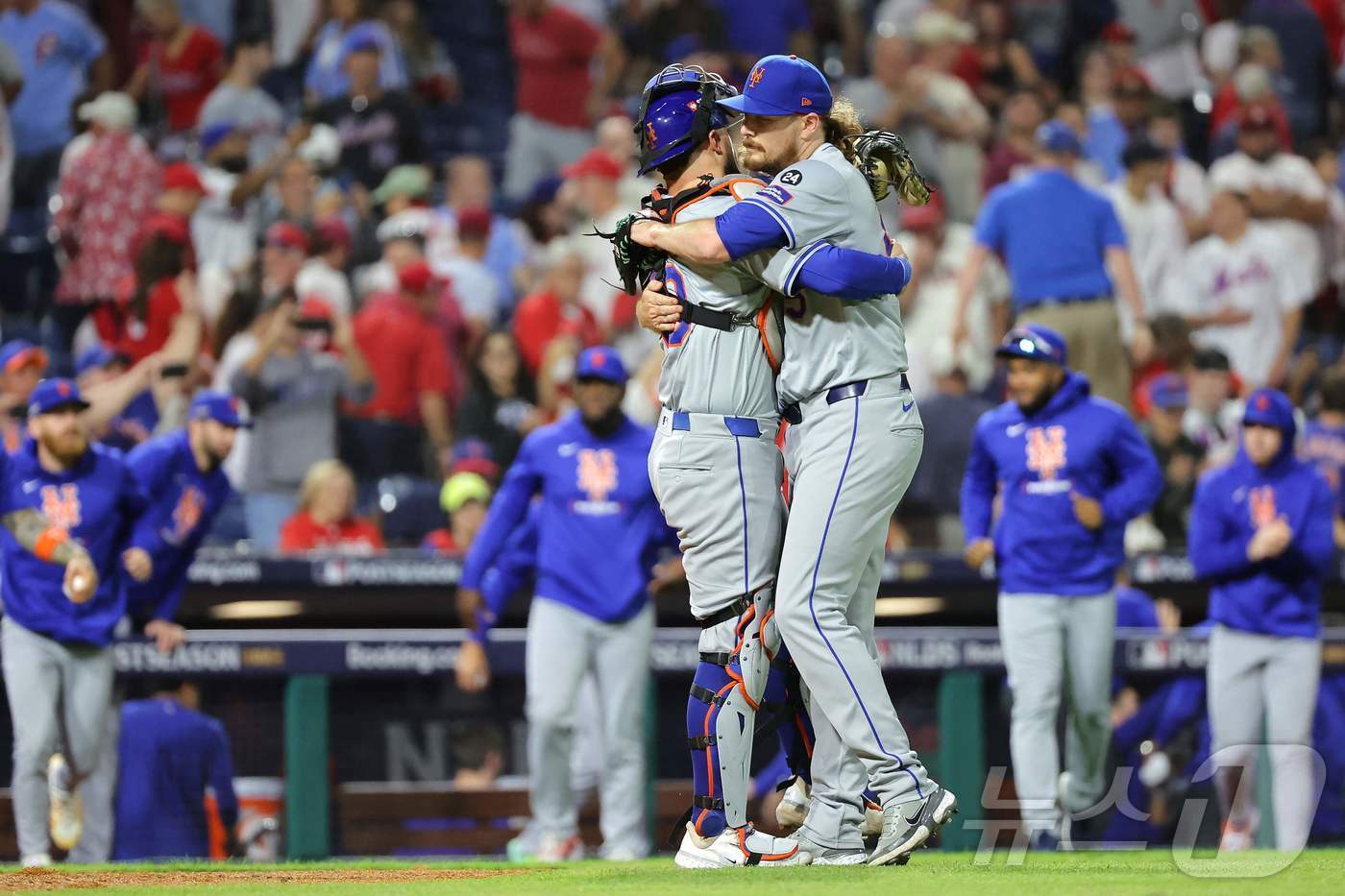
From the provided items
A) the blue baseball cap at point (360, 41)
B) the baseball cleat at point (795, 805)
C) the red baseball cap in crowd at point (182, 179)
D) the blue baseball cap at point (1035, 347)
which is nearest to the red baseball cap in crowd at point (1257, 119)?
the blue baseball cap at point (1035, 347)

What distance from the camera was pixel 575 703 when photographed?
884 centimetres

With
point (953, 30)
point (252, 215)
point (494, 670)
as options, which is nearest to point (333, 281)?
point (252, 215)

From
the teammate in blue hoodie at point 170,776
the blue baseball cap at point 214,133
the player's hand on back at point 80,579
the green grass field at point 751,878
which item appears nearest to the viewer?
the green grass field at point 751,878

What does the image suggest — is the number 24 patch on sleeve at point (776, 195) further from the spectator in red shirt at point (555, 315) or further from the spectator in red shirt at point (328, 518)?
the spectator in red shirt at point (555, 315)

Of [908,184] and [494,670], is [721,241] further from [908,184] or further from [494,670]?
[494,670]

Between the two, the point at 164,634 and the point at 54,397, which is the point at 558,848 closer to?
the point at 164,634

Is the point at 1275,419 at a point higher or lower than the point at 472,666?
higher

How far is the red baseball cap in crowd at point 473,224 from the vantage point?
12414 millimetres

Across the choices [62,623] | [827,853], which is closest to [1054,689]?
[827,853]

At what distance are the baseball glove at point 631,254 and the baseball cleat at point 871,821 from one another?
1.59 meters

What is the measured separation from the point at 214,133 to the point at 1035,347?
21.5ft

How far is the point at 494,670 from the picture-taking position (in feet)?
30.4

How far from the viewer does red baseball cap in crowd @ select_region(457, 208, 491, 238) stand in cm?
1241

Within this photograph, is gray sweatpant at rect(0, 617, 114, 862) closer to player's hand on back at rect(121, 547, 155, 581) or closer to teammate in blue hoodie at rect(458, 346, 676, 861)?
player's hand on back at rect(121, 547, 155, 581)
